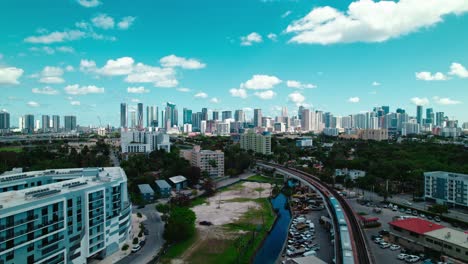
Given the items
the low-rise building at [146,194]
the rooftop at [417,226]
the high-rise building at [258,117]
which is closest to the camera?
→ the rooftop at [417,226]

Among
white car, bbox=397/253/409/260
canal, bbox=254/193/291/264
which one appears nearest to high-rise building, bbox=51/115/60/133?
canal, bbox=254/193/291/264

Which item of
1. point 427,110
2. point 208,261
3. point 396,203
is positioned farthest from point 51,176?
point 427,110

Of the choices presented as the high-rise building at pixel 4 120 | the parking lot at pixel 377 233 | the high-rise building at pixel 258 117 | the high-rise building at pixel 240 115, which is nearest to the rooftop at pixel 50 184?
the parking lot at pixel 377 233

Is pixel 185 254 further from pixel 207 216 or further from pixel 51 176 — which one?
pixel 51 176

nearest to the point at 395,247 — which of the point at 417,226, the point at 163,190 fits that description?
the point at 417,226

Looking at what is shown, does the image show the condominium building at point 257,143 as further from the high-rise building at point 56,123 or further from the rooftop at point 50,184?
the high-rise building at point 56,123

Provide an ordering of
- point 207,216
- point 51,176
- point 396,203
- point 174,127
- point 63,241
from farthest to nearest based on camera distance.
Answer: point 174,127 < point 396,203 < point 207,216 < point 51,176 < point 63,241
